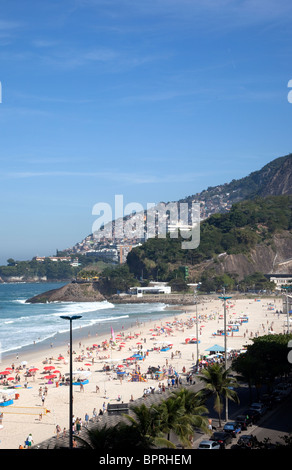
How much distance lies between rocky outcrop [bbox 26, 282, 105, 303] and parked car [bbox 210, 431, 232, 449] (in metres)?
95.5

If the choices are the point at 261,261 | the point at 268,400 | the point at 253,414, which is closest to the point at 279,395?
the point at 268,400

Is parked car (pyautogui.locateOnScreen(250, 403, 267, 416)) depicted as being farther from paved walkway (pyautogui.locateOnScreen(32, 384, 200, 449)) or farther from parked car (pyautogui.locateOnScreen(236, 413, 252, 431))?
paved walkway (pyautogui.locateOnScreen(32, 384, 200, 449))

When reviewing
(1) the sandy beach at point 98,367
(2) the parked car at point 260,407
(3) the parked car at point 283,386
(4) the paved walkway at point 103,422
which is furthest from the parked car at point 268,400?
(1) the sandy beach at point 98,367

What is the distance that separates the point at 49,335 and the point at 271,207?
122083mm

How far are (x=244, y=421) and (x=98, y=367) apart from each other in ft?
62.9

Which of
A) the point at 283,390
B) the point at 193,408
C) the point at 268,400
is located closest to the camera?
the point at 193,408

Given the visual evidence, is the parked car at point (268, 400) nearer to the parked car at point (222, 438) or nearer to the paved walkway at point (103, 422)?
the paved walkway at point (103, 422)

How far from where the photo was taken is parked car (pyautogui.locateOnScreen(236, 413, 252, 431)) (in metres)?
21.6

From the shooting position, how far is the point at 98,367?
3975cm

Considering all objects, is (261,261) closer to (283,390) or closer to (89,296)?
(89,296)

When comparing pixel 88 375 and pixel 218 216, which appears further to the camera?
pixel 218 216

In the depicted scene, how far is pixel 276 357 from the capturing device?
28156mm
